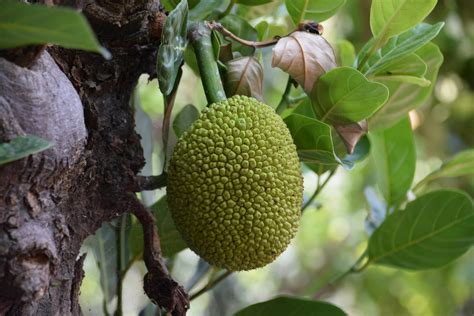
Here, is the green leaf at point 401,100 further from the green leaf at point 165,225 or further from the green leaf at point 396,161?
the green leaf at point 165,225

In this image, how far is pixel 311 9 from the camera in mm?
751

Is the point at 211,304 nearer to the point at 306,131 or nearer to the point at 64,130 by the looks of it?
the point at 306,131

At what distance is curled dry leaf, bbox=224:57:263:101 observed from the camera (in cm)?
68

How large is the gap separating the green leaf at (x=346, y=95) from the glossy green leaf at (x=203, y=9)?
0.13m

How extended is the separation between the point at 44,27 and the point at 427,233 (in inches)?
25.5

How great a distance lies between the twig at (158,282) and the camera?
65cm

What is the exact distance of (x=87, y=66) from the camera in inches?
25.0

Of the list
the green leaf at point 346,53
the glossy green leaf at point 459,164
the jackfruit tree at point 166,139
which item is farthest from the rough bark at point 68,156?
the glossy green leaf at point 459,164

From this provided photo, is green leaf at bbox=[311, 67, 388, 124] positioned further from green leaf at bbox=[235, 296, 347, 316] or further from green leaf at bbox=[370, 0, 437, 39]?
green leaf at bbox=[235, 296, 347, 316]

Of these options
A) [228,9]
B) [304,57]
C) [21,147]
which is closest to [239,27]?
[228,9]

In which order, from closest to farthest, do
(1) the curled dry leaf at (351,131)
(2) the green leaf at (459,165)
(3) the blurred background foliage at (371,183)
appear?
(1) the curled dry leaf at (351,131)
(2) the green leaf at (459,165)
(3) the blurred background foliage at (371,183)

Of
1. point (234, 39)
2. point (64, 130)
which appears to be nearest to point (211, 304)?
point (234, 39)

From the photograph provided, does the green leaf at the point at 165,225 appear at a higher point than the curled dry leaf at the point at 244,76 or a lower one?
lower

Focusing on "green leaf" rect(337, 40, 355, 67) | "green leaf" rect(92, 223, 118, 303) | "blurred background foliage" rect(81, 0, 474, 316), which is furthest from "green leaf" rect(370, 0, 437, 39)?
"blurred background foliage" rect(81, 0, 474, 316)
